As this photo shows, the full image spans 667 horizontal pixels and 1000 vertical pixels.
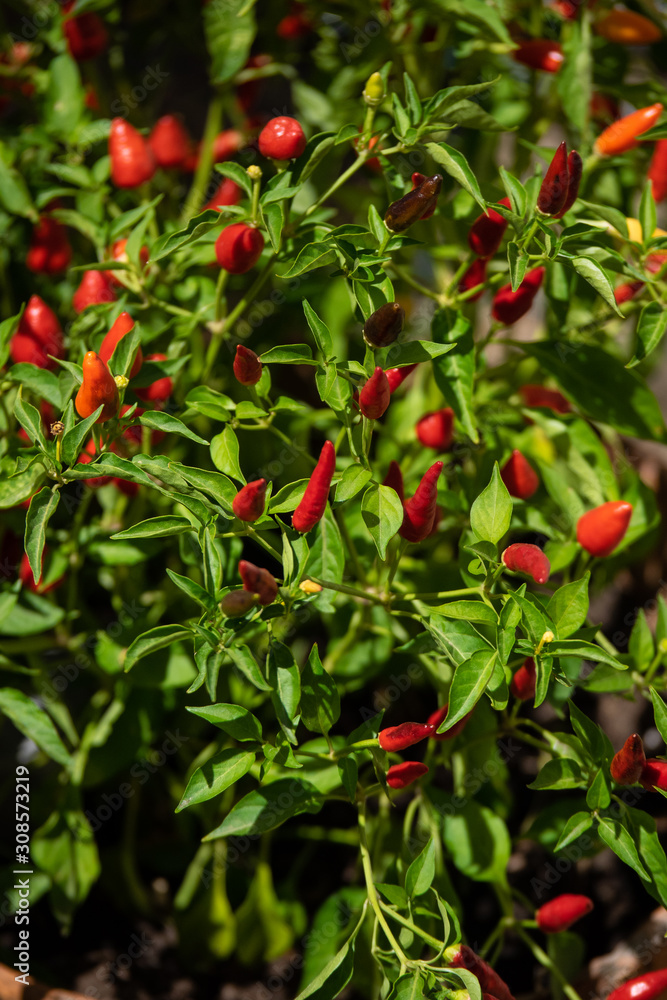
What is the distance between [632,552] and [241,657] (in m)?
0.76

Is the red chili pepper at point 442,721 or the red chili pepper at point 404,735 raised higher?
the red chili pepper at point 404,735

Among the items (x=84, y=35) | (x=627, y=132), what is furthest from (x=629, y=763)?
(x=84, y=35)

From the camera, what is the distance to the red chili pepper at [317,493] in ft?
2.12

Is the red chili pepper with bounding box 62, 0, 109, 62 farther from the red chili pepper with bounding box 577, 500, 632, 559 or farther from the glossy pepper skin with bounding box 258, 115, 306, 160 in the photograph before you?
the red chili pepper with bounding box 577, 500, 632, 559

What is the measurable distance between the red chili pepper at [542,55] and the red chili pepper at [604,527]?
0.62 metres

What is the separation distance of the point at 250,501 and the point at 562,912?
0.54 m

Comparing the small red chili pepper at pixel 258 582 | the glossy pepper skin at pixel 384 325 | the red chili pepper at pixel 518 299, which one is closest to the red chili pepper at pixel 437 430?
the red chili pepper at pixel 518 299

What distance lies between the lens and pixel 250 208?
0.79 m

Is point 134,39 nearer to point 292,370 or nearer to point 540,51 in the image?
point 292,370

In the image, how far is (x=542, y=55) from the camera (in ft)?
3.50

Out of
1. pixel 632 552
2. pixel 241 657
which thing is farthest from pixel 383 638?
pixel 632 552

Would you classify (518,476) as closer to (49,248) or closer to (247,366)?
(247,366)

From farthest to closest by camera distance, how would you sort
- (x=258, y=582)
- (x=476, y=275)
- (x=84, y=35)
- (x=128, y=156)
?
(x=84, y=35), (x=128, y=156), (x=476, y=275), (x=258, y=582)

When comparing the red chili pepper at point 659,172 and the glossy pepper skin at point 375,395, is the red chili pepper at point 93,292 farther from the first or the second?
the red chili pepper at point 659,172
